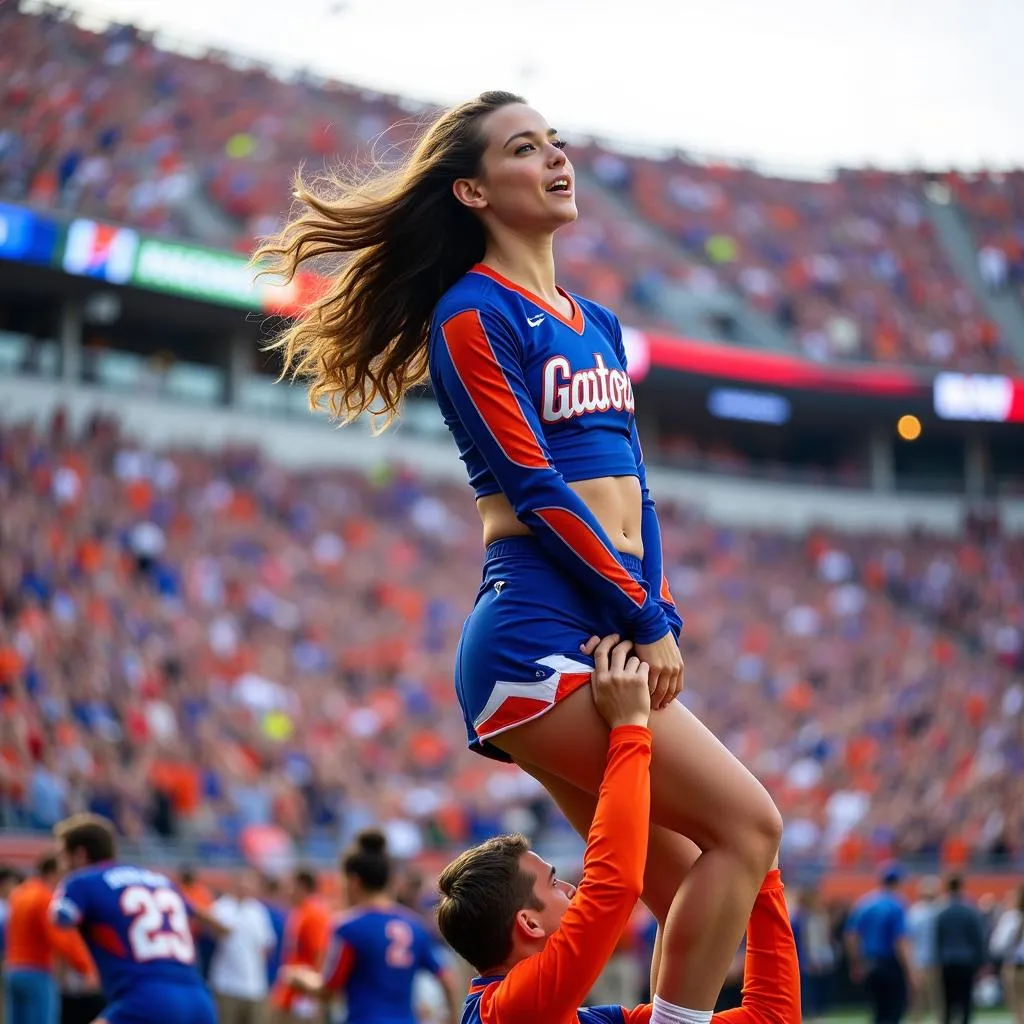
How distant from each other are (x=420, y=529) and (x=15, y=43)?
31.0 ft

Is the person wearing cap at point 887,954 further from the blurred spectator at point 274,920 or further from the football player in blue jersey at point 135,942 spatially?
the football player in blue jersey at point 135,942

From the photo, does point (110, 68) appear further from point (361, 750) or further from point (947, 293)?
point (947, 293)

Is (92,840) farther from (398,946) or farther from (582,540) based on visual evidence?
(582,540)

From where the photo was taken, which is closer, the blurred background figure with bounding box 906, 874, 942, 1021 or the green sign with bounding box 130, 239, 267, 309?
the blurred background figure with bounding box 906, 874, 942, 1021

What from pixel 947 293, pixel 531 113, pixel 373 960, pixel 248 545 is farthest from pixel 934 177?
pixel 531 113

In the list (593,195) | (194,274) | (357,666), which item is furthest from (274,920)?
(593,195)

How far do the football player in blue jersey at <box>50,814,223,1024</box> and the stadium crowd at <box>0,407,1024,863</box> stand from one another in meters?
8.35

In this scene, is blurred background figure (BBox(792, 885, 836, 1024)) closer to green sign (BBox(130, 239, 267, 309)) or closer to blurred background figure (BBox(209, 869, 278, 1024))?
blurred background figure (BBox(209, 869, 278, 1024))

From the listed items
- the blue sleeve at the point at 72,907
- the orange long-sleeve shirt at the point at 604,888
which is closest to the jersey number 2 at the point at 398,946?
the blue sleeve at the point at 72,907

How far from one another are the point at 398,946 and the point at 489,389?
16.8 ft

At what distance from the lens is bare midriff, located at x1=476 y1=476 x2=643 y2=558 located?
340cm

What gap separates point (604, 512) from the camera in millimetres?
3426

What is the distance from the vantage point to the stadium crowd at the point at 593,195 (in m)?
24.5

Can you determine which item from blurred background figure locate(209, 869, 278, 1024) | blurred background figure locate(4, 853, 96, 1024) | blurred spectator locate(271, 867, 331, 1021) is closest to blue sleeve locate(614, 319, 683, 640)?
blurred background figure locate(4, 853, 96, 1024)
